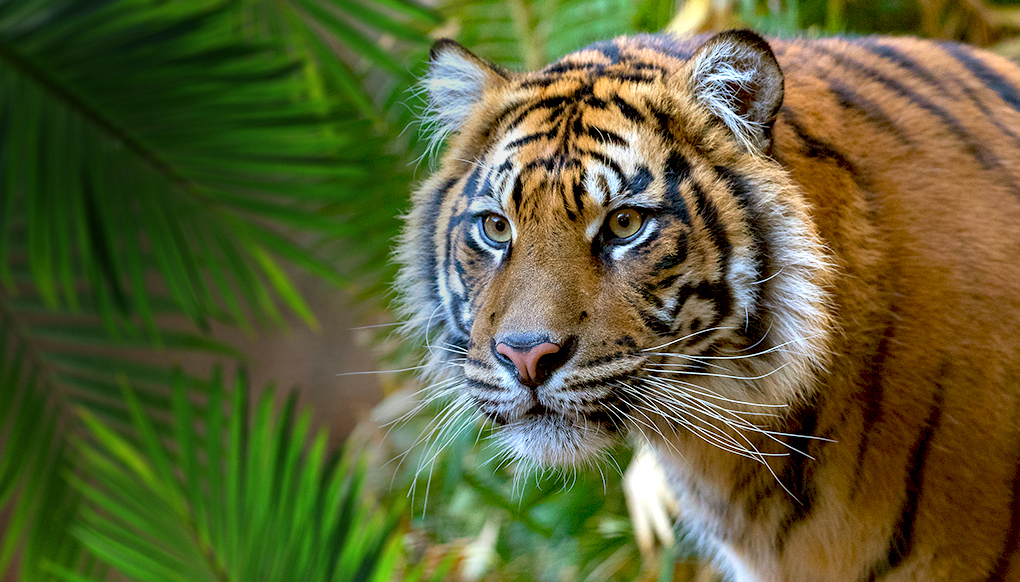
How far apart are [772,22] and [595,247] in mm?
1136

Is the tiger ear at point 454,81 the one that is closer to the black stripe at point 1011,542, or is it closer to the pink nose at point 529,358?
the pink nose at point 529,358

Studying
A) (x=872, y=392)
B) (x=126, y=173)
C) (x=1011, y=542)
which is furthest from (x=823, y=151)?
(x=126, y=173)

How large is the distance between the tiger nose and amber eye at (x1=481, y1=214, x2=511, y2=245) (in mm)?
200

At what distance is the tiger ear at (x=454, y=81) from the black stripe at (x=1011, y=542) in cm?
91

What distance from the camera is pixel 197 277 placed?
229 centimetres

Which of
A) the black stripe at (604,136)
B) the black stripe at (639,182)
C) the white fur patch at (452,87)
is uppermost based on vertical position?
the white fur patch at (452,87)

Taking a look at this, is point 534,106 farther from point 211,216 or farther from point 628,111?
point 211,216

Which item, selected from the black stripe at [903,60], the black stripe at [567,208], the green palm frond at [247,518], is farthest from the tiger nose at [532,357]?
the green palm frond at [247,518]

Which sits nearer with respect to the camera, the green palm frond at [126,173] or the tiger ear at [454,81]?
the tiger ear at [454,81]

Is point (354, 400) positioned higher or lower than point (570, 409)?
lower

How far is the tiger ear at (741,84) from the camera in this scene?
0.97 meters

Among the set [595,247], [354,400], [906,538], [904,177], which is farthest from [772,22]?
[354,400]

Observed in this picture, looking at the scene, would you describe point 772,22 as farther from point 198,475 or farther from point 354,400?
point 354,400

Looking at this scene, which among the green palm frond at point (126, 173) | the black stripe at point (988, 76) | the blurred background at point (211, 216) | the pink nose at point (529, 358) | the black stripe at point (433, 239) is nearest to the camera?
the pink nose at point (529, 358)
